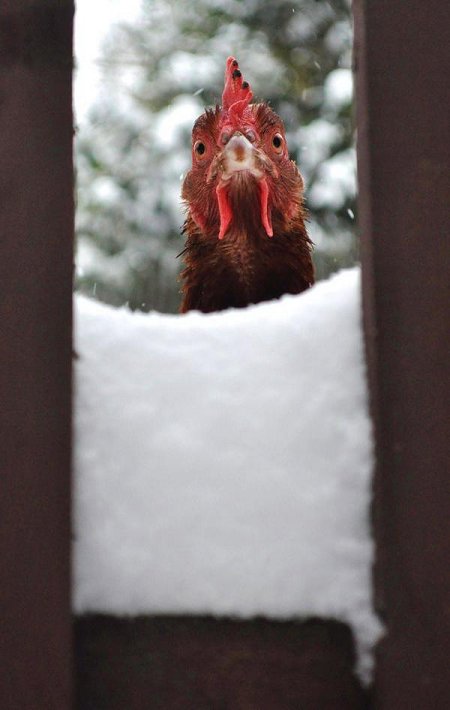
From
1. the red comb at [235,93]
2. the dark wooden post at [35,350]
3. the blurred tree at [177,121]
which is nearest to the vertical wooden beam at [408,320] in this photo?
the dark wooden post at [35,350]

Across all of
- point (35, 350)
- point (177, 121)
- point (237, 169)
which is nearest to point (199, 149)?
point (237, 169)

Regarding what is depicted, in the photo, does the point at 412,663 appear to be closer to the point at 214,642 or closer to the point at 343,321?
the point at 214,642

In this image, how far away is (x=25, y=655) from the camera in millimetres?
887

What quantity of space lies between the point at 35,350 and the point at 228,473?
0.24m

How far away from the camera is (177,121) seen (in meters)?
6.38

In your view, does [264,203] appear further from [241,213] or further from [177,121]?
[177,121]

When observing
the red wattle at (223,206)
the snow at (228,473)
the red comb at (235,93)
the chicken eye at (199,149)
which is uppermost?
the red comb at (235,93)

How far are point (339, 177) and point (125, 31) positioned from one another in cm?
227

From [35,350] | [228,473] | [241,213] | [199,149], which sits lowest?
[228,473]

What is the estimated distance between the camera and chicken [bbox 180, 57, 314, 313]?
212cm

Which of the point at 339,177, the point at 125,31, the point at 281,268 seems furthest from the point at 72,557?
the point at 125,31

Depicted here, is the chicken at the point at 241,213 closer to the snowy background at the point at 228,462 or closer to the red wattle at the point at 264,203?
the red wattle at the point at 264,203

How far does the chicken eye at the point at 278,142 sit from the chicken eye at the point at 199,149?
19 centimetres

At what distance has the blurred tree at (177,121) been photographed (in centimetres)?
623
